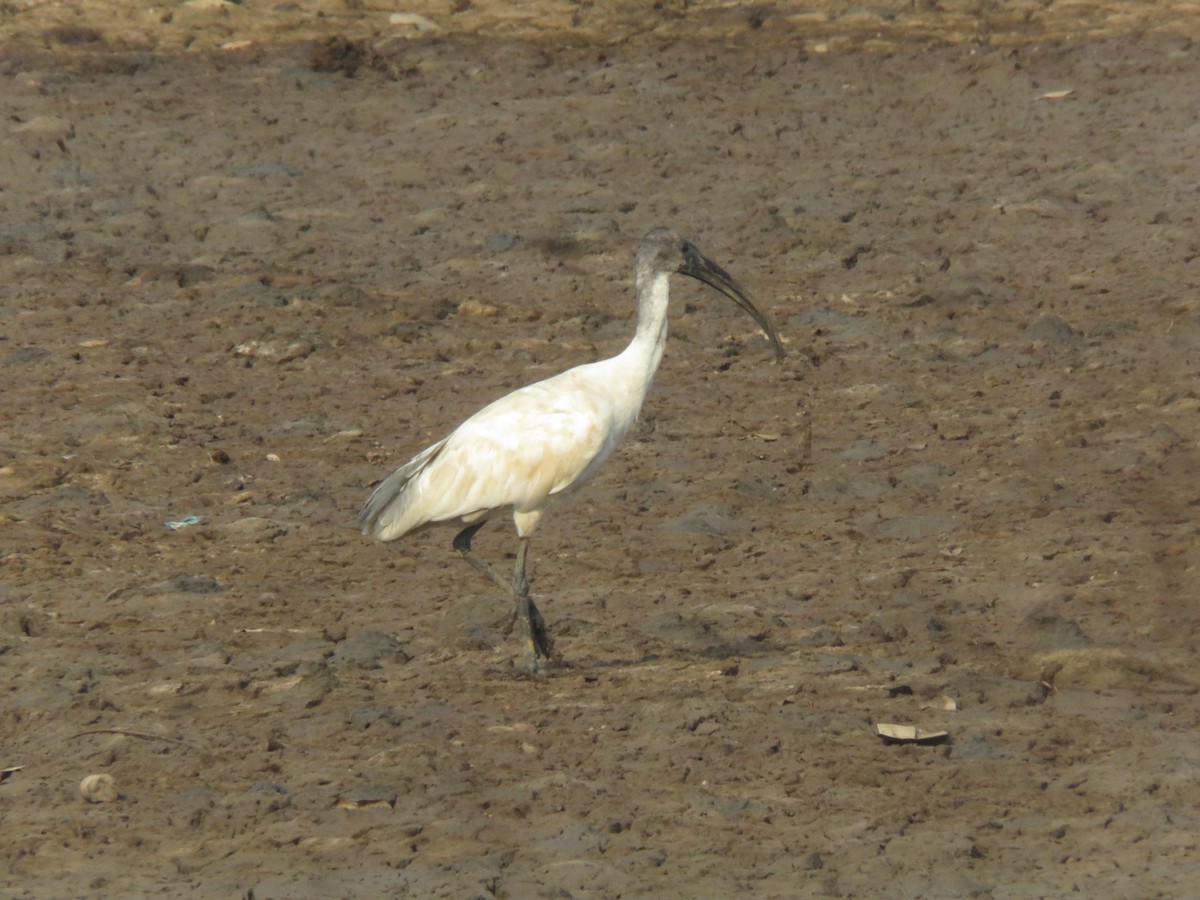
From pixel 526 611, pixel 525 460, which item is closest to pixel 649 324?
pixel 525 460

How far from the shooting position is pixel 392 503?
8.45m

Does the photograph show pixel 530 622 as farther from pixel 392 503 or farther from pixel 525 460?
pixel 392 503

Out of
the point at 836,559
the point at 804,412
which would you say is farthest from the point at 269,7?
the point at 836,559

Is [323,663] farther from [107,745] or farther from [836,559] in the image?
[836,559]

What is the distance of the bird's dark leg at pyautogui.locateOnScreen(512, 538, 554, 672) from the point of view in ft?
25.9

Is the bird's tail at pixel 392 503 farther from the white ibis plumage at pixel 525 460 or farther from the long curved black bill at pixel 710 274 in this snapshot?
the long curved black bill at pixel 710 274

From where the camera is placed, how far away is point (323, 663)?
26.1 feet

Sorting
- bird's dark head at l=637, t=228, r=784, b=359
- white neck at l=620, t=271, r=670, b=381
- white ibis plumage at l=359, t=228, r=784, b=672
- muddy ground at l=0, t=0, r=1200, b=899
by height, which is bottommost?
muddy ground at l=0, t=0, r=1200, b=899

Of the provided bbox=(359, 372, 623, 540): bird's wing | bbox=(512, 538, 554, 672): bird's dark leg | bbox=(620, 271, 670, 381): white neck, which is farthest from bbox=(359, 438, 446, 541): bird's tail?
bbox=(620, 271, 670, 381): white neck

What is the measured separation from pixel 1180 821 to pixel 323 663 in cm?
319

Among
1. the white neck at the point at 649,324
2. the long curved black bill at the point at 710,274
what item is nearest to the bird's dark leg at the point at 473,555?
the white neck at the point at 649,324

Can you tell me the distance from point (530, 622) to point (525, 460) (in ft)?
2.10

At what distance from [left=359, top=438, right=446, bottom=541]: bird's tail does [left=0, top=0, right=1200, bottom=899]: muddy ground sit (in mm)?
358

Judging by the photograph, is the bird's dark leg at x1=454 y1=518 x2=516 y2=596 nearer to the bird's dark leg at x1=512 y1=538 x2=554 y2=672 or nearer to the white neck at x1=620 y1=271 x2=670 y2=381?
the bird's dark leg at x1=512 y1=538 x2=554 y2=672
